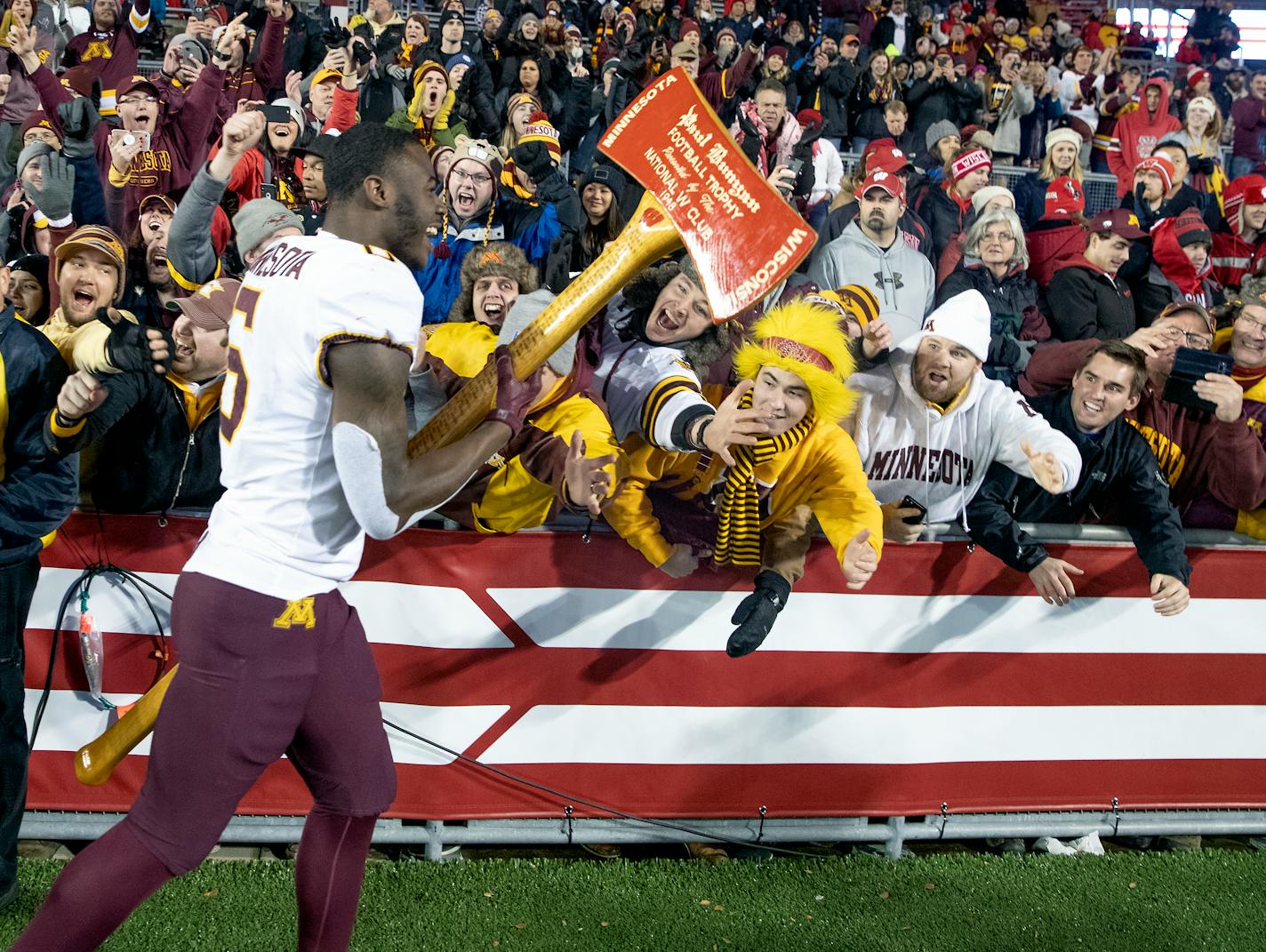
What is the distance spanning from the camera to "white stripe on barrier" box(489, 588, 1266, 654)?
153 inches

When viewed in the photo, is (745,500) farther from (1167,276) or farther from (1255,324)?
(1167,276)

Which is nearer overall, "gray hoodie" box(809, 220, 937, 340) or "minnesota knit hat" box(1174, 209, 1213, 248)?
"gray hoodie" box(809, 220, 937, 340)

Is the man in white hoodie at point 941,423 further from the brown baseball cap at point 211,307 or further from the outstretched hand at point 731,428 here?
the brown baseball cap at point 211,307

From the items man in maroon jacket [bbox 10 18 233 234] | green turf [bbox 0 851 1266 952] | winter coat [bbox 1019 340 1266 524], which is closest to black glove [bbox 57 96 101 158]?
man in maroon jacket [bbox 10 18 233 234]

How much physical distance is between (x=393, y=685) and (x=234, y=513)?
143 cm

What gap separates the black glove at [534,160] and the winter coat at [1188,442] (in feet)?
10.8

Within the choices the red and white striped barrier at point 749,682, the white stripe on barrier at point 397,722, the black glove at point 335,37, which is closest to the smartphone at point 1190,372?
the red and white striped barrier at point 749,682

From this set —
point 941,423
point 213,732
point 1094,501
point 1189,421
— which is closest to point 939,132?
point 1189,421

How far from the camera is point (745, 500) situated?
3719 mm

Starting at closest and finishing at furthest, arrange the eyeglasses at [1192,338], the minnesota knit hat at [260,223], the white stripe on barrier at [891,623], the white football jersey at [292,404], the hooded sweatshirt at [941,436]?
the white football jersey at [292,404] < the white stripe on barrier at [891,623] < the hooded sweatshirt at [941,436] < the eyeglasses at [1192,338] < the minnesota knit hat at [260,223]

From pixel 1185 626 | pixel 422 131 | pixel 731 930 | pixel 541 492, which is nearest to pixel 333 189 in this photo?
pixel 541 492

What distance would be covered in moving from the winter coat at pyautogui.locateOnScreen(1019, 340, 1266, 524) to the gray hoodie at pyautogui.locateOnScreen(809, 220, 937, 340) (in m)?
1.52

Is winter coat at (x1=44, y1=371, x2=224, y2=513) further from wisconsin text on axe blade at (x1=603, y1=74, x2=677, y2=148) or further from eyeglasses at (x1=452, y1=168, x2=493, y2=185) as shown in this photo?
eyeglasses at (x1=452, y1=168, x2=493, y2=185)

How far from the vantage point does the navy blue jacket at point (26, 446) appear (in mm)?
3209
